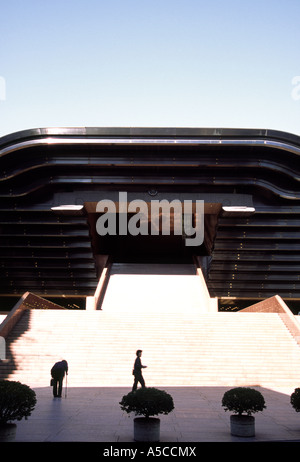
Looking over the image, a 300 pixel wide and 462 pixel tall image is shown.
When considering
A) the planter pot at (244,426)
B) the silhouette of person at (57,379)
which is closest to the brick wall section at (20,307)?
the silhouette of person at (57,379)

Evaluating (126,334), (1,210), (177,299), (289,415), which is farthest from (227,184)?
(289,415)

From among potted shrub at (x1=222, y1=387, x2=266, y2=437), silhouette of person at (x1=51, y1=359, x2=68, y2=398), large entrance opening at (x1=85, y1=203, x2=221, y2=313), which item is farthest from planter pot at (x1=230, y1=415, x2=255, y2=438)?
large entrance opening at (x1=85, y1=203, x2=221, y2=313)

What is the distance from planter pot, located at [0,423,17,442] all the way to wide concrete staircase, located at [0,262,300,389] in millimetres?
9684

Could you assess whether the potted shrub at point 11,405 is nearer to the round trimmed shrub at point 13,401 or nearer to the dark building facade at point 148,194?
the round trimmed shrub at point 13,401

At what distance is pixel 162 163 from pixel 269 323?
41.4ft

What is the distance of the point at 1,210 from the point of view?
101 ft

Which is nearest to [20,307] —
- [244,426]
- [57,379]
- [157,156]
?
[57,379]

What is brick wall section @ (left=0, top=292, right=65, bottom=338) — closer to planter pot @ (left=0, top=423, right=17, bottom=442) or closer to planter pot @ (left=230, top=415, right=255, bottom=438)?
planter pot @ (left=0, top=423, right=17, bottom=442)

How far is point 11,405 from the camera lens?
7746 mm

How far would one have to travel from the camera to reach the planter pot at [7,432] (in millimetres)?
7656

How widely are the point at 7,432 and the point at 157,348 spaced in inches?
527

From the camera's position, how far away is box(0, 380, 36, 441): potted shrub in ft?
25.2
